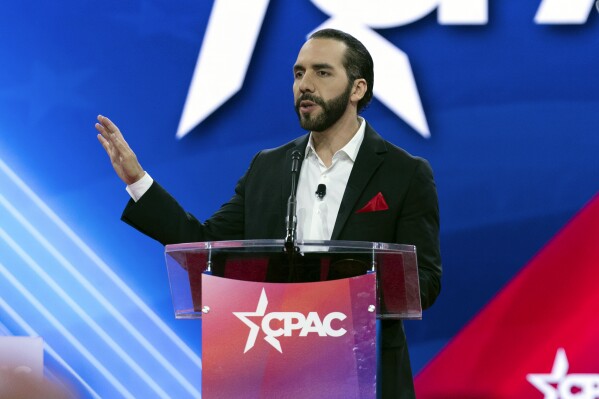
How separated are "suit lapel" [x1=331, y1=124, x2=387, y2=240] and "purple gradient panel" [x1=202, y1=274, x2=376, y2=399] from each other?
0.58m

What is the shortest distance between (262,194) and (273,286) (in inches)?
32.0

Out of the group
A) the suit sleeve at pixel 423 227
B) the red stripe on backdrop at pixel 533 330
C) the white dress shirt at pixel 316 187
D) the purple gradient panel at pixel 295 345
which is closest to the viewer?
the purple gradient panel at pixel 295 345

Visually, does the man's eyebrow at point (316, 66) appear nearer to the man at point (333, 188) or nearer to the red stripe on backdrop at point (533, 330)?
the man at point (333, 188)

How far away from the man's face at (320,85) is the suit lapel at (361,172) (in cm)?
12

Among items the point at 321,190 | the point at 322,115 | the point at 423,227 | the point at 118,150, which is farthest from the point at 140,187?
the point at 423,227

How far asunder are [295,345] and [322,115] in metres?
0.96

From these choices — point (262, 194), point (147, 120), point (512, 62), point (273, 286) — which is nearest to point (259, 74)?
point (147, 120)

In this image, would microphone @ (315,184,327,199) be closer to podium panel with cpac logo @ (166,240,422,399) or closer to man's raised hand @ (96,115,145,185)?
man's raised hand @ (96,115,145,185)

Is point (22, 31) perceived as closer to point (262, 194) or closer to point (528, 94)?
point (262, 194)

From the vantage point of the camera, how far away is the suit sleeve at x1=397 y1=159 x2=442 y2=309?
2.32 metres

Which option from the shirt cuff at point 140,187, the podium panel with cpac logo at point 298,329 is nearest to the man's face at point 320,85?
the shirt cuff at point 140,187

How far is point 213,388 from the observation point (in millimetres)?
1740

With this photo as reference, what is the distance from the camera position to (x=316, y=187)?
8.32 ft

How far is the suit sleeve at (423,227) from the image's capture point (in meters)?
2.32
